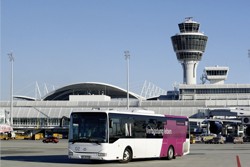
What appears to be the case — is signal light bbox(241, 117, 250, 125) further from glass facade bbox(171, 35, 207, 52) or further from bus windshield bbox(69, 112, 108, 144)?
glass facade bbox(171, 35, 207, 52)

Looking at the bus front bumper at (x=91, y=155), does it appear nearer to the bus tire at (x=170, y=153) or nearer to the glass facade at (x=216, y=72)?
the bus tire at (x=170, y=153)

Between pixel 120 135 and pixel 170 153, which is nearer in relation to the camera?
pixel 120 135

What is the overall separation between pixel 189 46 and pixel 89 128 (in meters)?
130

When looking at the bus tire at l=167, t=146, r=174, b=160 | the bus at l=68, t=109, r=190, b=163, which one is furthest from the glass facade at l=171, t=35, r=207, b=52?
the bus tire at l=167, t=146, r=174, b=160

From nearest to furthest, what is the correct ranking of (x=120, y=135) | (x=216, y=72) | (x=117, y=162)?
(x=120, y=135) < (x=117, y=162) < (x=216, y=72)

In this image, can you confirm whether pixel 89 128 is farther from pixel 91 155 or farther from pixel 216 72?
pixel 216 72

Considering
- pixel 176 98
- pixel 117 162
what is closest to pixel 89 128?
pixel 117 162

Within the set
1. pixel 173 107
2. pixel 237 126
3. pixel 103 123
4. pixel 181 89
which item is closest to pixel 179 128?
pixel 103 123

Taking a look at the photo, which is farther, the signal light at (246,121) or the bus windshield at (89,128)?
the signal light at (246,121)

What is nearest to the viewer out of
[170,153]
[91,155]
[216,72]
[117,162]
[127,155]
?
[91,155]

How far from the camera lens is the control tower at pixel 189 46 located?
509ft

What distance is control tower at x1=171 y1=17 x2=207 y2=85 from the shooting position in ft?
509

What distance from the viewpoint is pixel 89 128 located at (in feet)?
90.6

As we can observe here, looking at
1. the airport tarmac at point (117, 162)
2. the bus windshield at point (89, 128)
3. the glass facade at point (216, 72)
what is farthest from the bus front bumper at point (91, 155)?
the glass facade at point (216, 72)
